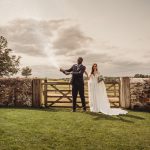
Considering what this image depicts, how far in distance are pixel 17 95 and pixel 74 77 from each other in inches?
165

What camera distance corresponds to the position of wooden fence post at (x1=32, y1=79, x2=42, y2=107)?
17.1 metres

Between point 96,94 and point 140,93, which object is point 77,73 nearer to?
point 96,94

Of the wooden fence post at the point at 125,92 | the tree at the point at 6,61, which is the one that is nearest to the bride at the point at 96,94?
the wooden fence post at the point at 125,92

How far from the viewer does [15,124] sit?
10492 millimetres

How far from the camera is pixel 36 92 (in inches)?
677

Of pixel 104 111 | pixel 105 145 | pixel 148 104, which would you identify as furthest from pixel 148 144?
pixel 148 104

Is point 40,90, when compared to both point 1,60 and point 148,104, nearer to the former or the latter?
point 148,104

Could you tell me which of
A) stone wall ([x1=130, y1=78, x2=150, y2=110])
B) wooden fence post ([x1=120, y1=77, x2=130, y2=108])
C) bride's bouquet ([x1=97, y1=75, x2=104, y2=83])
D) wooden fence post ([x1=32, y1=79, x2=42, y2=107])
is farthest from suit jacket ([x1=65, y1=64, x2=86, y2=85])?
stone wall ([x1=130, y1=78, x2=150, y2=110])

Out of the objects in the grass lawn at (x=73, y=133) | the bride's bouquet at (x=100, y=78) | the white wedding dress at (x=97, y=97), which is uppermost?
the bride's bouquet at (x=100, y=78)

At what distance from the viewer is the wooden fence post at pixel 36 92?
672 inches

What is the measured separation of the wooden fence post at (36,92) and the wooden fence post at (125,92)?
176 inches

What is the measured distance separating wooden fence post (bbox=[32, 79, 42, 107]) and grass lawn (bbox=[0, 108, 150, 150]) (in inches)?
185

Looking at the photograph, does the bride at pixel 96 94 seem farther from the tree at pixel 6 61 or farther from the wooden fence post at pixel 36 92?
the tree at pixel 6 61

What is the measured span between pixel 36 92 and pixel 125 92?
4884 millimetres
